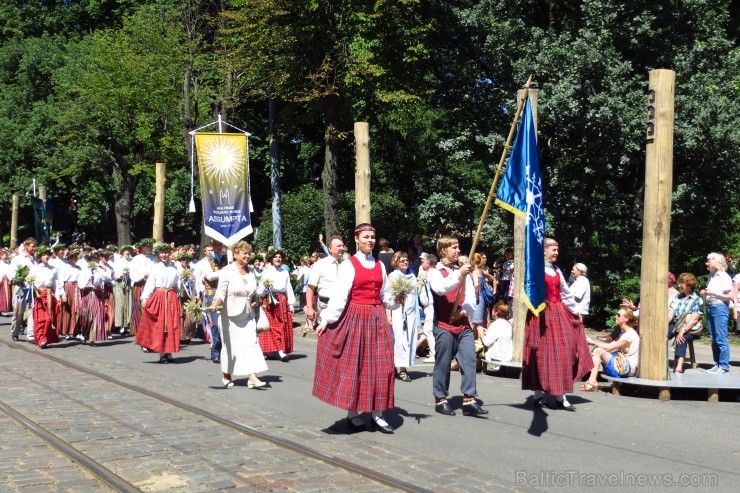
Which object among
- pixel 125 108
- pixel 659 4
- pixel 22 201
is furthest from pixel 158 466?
pixel 22 201

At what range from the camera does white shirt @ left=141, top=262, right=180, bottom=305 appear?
1487 centimetres

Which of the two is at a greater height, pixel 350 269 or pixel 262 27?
pixel 262 27

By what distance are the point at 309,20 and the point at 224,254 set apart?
27.6 feet

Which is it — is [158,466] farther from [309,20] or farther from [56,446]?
[309,20]

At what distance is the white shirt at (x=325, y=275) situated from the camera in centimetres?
1184

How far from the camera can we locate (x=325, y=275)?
12.0 metres

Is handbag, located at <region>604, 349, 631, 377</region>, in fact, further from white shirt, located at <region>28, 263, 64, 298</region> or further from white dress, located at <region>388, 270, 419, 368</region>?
white shirt, located at <region>28, 263, 64, 298</region>

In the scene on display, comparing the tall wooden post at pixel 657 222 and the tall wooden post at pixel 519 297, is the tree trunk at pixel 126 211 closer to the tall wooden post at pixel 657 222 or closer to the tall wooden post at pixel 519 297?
the tall wooden post at pixel 519 297

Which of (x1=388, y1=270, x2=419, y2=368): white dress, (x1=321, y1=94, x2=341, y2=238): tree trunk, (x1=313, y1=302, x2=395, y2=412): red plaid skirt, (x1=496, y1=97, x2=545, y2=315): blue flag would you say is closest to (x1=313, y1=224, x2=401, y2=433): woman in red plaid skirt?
(x1=313, y1=302, x2=395, y2=412): red plaid skirt

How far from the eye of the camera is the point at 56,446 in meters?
7.92

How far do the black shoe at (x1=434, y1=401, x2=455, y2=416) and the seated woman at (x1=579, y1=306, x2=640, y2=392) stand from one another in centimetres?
252

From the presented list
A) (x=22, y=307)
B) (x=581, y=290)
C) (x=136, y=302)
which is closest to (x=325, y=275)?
(x=581, y=290)

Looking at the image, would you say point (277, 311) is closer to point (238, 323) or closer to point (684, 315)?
point (238, 323)

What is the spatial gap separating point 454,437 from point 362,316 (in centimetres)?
138
